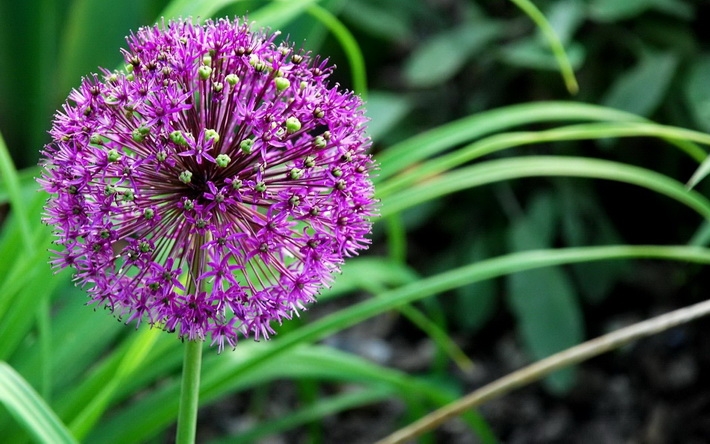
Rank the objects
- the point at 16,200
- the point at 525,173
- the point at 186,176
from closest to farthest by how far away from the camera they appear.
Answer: the point at 186,176 < the point at 16,200 < the point at 525,173

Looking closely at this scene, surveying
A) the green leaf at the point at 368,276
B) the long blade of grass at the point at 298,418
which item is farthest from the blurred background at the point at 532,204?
the green leaf at the point at 368,276

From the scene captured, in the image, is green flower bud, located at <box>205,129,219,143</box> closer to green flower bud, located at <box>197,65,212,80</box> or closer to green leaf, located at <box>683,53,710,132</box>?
green flower bud, located at <box>197,65,212,80</box>

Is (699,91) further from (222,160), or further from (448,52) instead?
(222,160)

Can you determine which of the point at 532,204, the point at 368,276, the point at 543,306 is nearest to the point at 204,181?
the point at 368,276

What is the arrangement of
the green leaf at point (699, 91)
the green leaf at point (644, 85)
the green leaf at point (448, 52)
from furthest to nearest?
1. the green leaf at point (448, 52)
2. the green leaf at point (644, 85)
3. the green leaf at point (699, 91)

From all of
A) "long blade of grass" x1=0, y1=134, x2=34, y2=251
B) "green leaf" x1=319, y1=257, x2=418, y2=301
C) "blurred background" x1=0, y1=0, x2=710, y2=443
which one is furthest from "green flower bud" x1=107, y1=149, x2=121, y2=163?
"blurred background" x1=0, y1=0, x2=710, y2=443

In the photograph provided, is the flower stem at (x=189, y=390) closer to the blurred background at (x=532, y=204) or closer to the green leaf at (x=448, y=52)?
the blurred background at (x=532, y=204)
